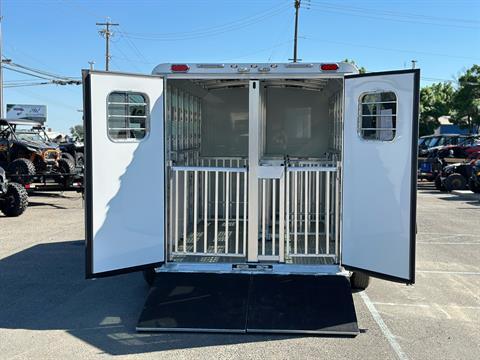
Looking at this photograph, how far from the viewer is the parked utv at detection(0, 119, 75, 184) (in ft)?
50.1

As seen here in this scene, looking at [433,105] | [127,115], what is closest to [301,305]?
[127,115]

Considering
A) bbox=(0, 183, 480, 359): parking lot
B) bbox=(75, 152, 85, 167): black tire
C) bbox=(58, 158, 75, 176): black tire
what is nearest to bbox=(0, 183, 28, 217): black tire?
bbox=(0, 183, 480, 359): parking lot

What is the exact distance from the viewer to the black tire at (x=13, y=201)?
1234 centimetres

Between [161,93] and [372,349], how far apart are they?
126 inches

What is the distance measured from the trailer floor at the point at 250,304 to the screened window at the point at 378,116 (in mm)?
1485

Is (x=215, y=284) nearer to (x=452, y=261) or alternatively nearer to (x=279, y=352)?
(x=279, y=352)

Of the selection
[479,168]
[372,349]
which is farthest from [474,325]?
[479,168]

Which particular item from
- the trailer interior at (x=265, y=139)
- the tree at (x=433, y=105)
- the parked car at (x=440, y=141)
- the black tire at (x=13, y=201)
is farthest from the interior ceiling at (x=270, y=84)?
the tree at (x=433, y=105)

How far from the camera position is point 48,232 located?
10359 millimetres

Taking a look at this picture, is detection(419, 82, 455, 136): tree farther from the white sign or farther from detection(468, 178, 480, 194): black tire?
the white sign

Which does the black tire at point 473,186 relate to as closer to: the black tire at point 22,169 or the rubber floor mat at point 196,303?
the black tire at point 22,169

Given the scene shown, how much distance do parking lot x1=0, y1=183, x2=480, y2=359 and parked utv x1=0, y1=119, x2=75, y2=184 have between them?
22.8 ft

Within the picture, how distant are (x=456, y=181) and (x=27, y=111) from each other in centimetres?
6101

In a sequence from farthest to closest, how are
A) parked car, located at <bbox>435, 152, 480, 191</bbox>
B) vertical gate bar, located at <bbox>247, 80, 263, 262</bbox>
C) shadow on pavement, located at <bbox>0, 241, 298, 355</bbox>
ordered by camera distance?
parked car, located at <bbox>435, 152, 480, 191</bbox> → vertical gate bar, located at <bbox>247, 80, 263, 262</bbox> → shadow on pavement, located at <bbox>0, 241, 298, 355</bbox>
